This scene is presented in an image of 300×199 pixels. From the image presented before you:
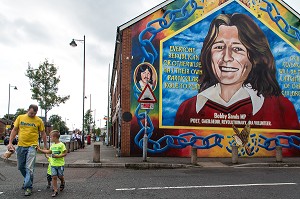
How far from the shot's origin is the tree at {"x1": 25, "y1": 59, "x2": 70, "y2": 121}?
73.9ft

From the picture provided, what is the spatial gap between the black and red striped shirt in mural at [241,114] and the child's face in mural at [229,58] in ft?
4.36

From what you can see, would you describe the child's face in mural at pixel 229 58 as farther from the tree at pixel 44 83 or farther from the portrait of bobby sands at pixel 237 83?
the tree at pixel 44 83

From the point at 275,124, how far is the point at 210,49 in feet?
17.5

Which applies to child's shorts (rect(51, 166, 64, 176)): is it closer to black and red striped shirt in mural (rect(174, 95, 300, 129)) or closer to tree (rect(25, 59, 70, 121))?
black and red striped shirt in mural (rect(174, 95, 300, 129))

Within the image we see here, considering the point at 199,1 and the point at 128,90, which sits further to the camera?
the point at 199,1

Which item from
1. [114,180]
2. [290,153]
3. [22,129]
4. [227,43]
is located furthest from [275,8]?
[22,129]

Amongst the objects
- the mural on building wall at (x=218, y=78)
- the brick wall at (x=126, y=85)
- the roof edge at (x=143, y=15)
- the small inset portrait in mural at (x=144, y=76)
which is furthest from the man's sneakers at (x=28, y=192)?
the roof edge at (x=143, y=15)

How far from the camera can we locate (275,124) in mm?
17125

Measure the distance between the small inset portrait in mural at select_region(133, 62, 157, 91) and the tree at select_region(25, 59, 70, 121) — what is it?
9.39 m

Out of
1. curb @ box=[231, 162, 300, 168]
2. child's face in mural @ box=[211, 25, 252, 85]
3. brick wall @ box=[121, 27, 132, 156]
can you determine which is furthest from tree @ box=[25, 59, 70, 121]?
curb @ box=[231, 162, 300, 168]

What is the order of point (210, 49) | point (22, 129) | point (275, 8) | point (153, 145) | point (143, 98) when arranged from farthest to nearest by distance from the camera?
point (275, 8)
point (210, 49)
point (153, 145)
point (143, 98)
point (22, 129)

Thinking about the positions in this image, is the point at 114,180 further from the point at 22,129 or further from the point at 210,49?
the point at 210,49

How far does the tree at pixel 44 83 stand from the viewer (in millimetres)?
22516

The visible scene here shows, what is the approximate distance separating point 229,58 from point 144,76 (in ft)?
15.4
